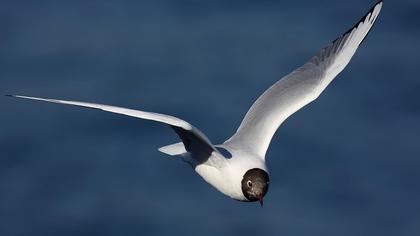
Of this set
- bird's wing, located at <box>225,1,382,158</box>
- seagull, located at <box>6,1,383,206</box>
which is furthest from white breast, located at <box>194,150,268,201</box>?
bird's wing, located at <box>225,1,382,158</box>

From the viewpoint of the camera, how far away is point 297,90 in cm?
1113

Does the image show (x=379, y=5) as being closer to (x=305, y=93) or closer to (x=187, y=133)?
(x=305, y=93)

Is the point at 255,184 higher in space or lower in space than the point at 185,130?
lower

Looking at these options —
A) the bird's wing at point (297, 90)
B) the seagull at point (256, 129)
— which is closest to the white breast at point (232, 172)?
the seagull at point (256, 129)

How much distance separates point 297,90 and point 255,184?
6.18 ft

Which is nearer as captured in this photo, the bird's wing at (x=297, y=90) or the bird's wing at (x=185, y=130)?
the bird's wing at (x=185, y=130)

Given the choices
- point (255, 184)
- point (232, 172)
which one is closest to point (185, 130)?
point (232, 172)

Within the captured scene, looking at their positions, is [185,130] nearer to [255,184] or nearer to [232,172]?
[232,172]

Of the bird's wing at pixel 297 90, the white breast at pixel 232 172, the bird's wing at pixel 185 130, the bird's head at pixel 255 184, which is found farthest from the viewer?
the bird's wing at pixel 297 90

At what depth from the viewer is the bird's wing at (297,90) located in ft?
35.4

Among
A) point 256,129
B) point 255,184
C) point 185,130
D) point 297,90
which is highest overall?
point 297,90

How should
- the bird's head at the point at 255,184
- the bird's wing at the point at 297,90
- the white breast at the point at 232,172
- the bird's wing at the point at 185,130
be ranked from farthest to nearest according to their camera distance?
the bird's wing at the point at 297,90
the white breast at the point at 232,172
the bird's head at the point at 255,184
the bird's wing at the point at 185,130

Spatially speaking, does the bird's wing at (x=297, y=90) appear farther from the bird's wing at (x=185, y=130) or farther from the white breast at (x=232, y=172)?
the bird's wing at (x=185, y=130)

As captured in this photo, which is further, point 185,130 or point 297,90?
point 297,90
